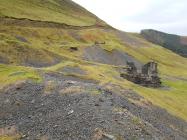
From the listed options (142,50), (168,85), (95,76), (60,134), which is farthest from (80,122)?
(142,50)

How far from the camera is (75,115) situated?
4616 cm

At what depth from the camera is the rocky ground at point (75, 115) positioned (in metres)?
43.3

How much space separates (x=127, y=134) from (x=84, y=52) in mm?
93072

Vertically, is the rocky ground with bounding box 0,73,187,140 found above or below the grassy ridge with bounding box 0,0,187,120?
above

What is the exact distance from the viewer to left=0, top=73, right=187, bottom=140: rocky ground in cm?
4331

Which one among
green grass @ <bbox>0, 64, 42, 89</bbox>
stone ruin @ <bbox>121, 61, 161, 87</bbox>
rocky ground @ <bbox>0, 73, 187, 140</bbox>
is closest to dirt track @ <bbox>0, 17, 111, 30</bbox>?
stone ruin @ <bbox>121, 61, 161, 87</bbox>

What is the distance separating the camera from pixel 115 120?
4519 centimetres

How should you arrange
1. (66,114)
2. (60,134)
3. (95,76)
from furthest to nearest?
(95,76) → (66,114) → (60,134)

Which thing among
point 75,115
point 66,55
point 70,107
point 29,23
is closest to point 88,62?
point 66,55

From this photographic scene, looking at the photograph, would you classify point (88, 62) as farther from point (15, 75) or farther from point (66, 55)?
point (15, 75)

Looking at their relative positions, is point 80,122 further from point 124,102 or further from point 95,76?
point 95,76

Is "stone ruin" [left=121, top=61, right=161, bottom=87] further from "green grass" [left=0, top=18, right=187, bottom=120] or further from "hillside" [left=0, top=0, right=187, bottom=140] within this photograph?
"hillside" [left=0, top=0, right=187, bottom=140]

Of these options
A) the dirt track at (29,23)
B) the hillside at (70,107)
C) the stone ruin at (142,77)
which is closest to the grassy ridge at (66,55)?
the hillside at (70,107)

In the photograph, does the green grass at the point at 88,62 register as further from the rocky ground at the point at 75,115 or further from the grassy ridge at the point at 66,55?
Answer: the rocky ground at the point at 75,115
